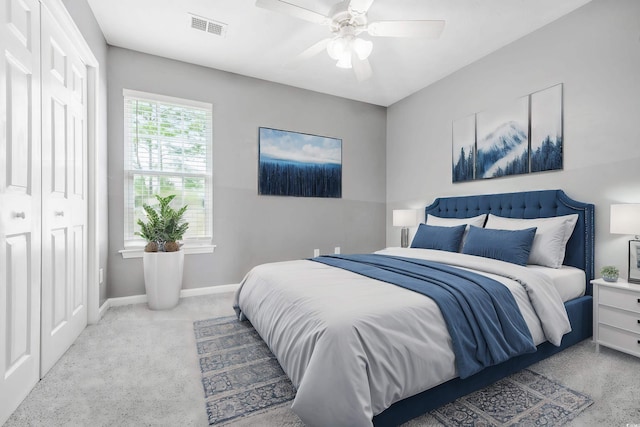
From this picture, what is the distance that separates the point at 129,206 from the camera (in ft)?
10.8

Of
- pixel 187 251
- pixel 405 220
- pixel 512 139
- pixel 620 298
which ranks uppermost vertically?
pixel 512 139

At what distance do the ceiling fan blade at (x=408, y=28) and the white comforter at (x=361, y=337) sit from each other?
1805 mm

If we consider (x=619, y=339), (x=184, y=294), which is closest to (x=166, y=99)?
(x=184, y=294)

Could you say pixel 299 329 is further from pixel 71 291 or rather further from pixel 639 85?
pixel 639 85

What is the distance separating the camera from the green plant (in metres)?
3.08

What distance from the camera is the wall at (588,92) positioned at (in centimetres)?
234

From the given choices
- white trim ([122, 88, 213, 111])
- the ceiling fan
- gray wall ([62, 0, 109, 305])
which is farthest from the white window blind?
the ceiling fan

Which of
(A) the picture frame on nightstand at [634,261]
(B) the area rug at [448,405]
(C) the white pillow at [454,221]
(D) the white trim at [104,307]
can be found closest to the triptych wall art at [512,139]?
(C) the white pillow at [454,221]

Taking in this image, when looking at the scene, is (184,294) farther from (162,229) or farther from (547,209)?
(547,209)

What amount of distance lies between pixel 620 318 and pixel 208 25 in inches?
158

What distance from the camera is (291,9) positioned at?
2.13 m

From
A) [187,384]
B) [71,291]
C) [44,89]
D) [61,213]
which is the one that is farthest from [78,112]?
[187,384]

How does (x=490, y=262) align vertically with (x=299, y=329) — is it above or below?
above

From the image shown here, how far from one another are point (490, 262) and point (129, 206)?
11.5ft
